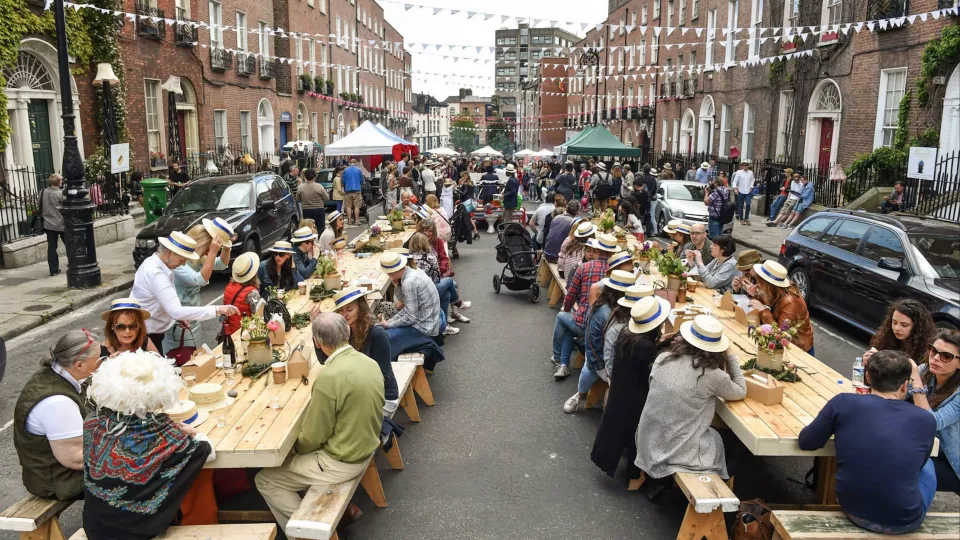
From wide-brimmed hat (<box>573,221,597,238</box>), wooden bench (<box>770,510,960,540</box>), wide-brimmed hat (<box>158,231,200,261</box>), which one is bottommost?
wooden bench (<box>770,510,960,540</box>)

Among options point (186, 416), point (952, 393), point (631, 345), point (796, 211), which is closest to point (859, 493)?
point (952, 393)

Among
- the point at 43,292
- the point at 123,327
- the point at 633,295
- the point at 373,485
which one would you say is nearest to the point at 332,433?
the point at 373,485

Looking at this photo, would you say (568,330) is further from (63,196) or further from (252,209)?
(63,196)

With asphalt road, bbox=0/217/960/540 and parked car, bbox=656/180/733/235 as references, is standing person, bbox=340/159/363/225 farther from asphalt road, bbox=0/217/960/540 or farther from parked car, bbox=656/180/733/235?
asphalt road, bbox=0/217/960/540

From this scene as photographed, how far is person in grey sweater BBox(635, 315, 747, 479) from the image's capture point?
461 cm

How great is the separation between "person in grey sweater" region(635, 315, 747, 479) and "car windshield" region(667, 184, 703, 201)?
14956 millimetres

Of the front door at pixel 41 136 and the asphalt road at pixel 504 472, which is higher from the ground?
the front door at pixel 41 136

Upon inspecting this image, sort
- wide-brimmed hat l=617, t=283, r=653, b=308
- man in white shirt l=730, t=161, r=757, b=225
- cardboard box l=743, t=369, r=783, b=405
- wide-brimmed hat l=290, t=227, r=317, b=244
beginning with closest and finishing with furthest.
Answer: cardboard box l=743, t=369, r=783, b=405, wide-brimmed hat l=617, t=283, r=653, b=308, wide-brimmed hat l=290, t=227, r=317, b=244, man in white shirt l=730, t=161, r=757, b=225

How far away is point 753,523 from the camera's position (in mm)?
4410

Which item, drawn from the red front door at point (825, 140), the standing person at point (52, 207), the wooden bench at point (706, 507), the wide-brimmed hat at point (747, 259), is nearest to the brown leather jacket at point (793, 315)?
the wide-brimmed hat at point (747, 259)

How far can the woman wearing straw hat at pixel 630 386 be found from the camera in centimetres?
515

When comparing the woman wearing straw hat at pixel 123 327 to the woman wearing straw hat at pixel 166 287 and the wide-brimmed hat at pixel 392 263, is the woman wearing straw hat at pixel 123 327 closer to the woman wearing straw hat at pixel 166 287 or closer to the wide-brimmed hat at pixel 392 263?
the woman wearing straw hat at pixel 166 287

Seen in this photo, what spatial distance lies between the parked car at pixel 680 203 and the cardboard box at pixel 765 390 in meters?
13.1

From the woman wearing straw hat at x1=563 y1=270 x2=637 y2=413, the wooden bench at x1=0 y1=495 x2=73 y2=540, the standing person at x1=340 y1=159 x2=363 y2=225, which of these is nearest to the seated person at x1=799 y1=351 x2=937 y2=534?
the woman wearing straw hat at x1=563 y1=270 x2=637 y2=413
